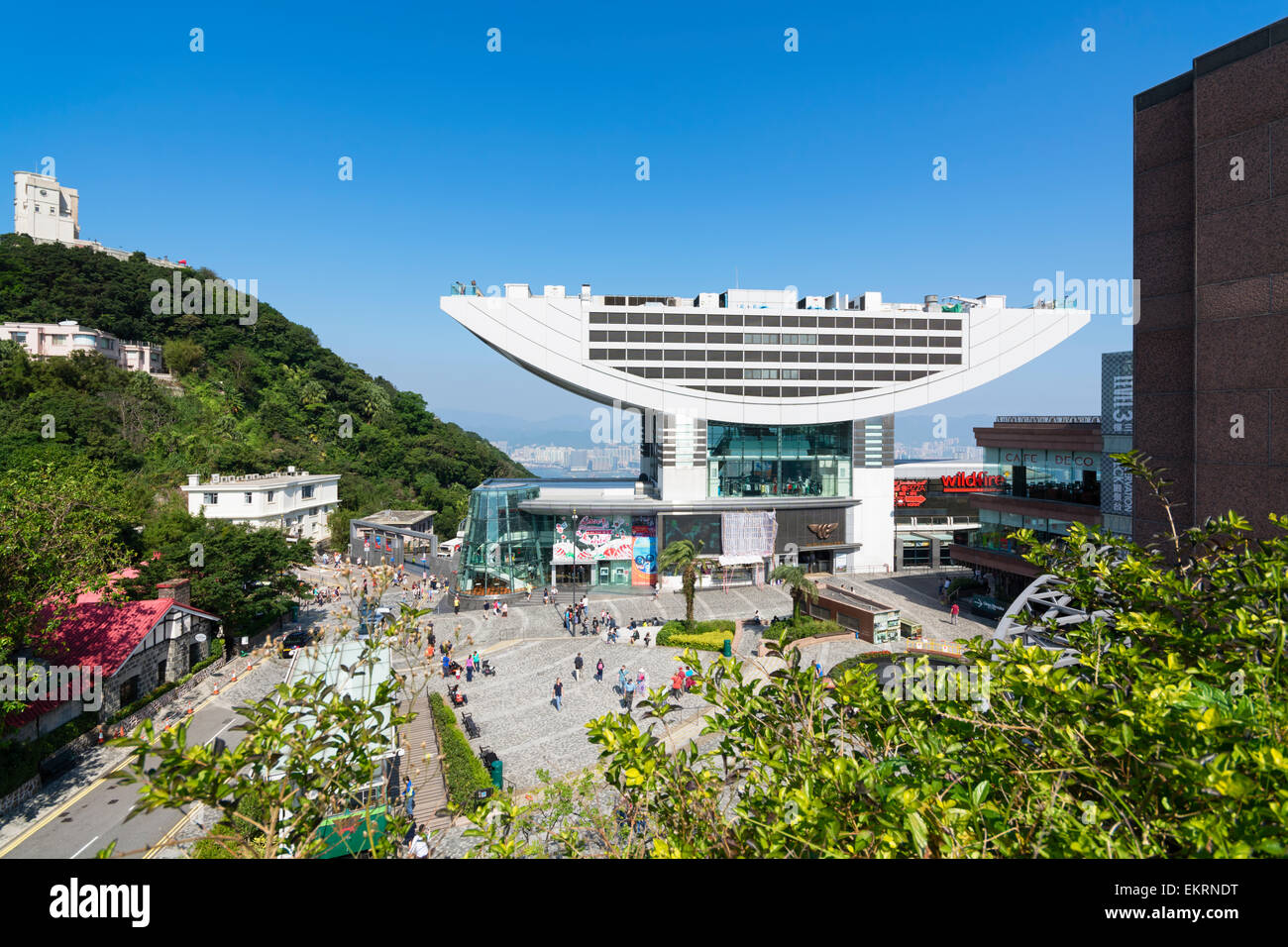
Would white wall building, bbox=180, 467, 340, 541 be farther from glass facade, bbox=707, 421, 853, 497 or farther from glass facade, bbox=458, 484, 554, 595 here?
glass facade, bbox=707, 421, 853, 497

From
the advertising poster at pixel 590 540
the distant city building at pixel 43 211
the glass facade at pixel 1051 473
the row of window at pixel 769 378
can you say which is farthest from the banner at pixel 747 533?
the distant city building at pixel 43 211

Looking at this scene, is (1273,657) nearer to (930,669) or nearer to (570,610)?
(930,669)

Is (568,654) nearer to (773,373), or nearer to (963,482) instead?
(773,373)

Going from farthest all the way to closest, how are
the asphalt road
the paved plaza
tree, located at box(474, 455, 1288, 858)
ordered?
the paved plaza < the asphalt road < tree, located at box(474, 455, 1288, 858)

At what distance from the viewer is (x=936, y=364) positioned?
43656 millimetres

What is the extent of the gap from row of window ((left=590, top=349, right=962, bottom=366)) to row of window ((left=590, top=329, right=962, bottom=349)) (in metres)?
0.57

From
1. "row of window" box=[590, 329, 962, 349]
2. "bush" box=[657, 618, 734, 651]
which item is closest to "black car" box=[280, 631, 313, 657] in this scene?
"bush" box=[657, 618, 734, 651]

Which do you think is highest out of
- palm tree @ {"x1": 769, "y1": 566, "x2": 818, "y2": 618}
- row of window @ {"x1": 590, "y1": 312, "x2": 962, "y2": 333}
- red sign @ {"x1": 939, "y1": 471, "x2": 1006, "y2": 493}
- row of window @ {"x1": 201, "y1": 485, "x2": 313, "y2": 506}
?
row of window @ {"x1": 590, "y1": 312, "x2": 962, "y2": 333}

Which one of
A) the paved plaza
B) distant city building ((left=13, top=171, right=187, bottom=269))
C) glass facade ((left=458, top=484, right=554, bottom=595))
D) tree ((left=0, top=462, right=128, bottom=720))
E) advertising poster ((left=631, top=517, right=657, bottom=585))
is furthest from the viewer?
distant city building ((left=13, top=171, right=187, bottom=269))

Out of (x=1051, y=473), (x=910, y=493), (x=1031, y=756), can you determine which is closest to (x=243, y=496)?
(x=910, y=493)

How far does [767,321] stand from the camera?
137 ft

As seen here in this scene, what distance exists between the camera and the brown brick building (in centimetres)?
1045

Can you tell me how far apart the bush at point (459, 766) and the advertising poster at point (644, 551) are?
20.1 m
